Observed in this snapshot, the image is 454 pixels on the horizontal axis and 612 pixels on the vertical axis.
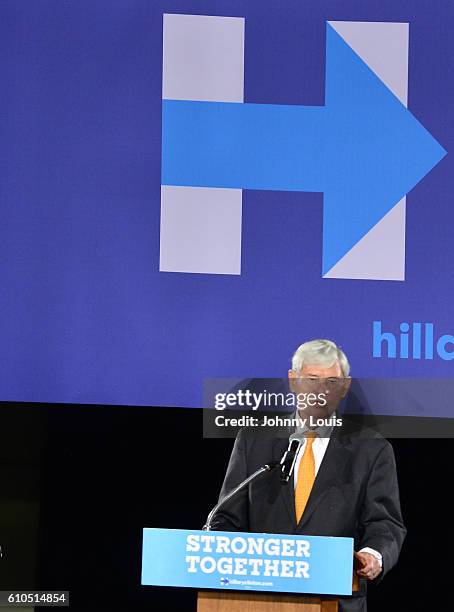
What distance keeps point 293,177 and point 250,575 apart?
1628 mm

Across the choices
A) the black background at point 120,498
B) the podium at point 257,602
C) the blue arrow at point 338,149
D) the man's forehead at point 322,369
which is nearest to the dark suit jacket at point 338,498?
the black background at point 120,498

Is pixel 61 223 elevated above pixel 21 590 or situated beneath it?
elevated above

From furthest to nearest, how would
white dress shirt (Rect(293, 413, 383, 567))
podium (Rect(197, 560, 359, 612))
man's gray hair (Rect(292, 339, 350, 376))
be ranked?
1. man's gray hair (Rect(292, 339, 350, 376))
2. white dress shirt (Rect(293, 413, 383, 567))
3. podium (Rect(197, 560, 359, 612))

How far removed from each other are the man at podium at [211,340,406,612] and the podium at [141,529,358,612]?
0.40 meters

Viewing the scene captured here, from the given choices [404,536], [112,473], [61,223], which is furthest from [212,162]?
[404,536]

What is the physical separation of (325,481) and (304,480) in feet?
0.25

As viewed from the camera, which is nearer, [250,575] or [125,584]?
[250,575]

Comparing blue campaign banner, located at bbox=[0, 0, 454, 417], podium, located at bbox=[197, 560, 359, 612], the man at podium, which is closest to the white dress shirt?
the man at podium

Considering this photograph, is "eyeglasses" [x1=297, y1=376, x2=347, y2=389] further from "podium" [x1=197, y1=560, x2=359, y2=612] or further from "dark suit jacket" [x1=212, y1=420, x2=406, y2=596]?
"podium" [x1=197, y1=560, x2=359, y2=612]

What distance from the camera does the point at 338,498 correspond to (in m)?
3.92

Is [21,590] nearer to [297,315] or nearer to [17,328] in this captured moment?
[17,328]

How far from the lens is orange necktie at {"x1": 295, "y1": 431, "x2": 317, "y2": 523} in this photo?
3.94m

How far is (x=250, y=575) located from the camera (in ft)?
11.0

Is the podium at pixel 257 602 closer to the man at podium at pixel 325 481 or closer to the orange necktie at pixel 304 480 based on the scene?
the man at podium at pixel 325 481
